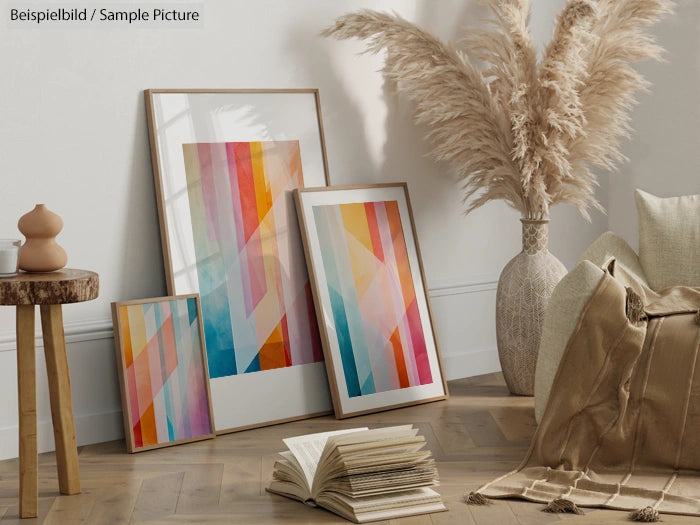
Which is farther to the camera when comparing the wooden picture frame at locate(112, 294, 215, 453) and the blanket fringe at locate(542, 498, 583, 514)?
the wooden picture frame at locate(112, 294, 215, 453)

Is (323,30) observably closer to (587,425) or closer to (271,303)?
(271,303)

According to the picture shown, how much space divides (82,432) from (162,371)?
36cm

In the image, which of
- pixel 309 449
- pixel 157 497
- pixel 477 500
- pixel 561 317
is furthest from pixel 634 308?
pixel 157 497

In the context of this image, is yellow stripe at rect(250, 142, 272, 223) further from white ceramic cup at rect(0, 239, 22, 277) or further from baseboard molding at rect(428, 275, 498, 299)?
white ceramic cup at rect(0, 239, 22, 277)

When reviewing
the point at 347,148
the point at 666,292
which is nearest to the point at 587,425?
the point at 666,292

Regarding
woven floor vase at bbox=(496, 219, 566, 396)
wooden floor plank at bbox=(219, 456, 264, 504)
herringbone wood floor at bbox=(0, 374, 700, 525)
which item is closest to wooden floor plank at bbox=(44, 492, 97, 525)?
herringbone wood floor at bbox=(0, 374, 700, 525)

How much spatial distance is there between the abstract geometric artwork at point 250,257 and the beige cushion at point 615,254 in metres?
1.09

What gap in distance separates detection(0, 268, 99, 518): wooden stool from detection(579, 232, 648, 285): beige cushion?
5.68ft

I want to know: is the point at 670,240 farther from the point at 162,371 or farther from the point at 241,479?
the point at 162,371

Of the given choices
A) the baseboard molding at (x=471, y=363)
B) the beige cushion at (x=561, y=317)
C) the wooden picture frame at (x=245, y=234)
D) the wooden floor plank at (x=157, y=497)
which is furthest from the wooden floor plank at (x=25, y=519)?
the baseboard molding at (x=471, y=363)

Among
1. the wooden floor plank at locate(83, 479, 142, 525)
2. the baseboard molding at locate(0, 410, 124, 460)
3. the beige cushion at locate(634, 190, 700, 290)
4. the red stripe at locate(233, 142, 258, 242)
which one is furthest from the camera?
the red stripe at locate(233, 142, 258, 242)

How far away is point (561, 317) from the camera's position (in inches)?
110

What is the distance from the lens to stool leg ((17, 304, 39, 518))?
8.34 feet

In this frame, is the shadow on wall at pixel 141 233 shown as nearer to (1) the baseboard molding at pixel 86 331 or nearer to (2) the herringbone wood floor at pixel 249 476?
(1) the baseboard molding at pixel 86 331
